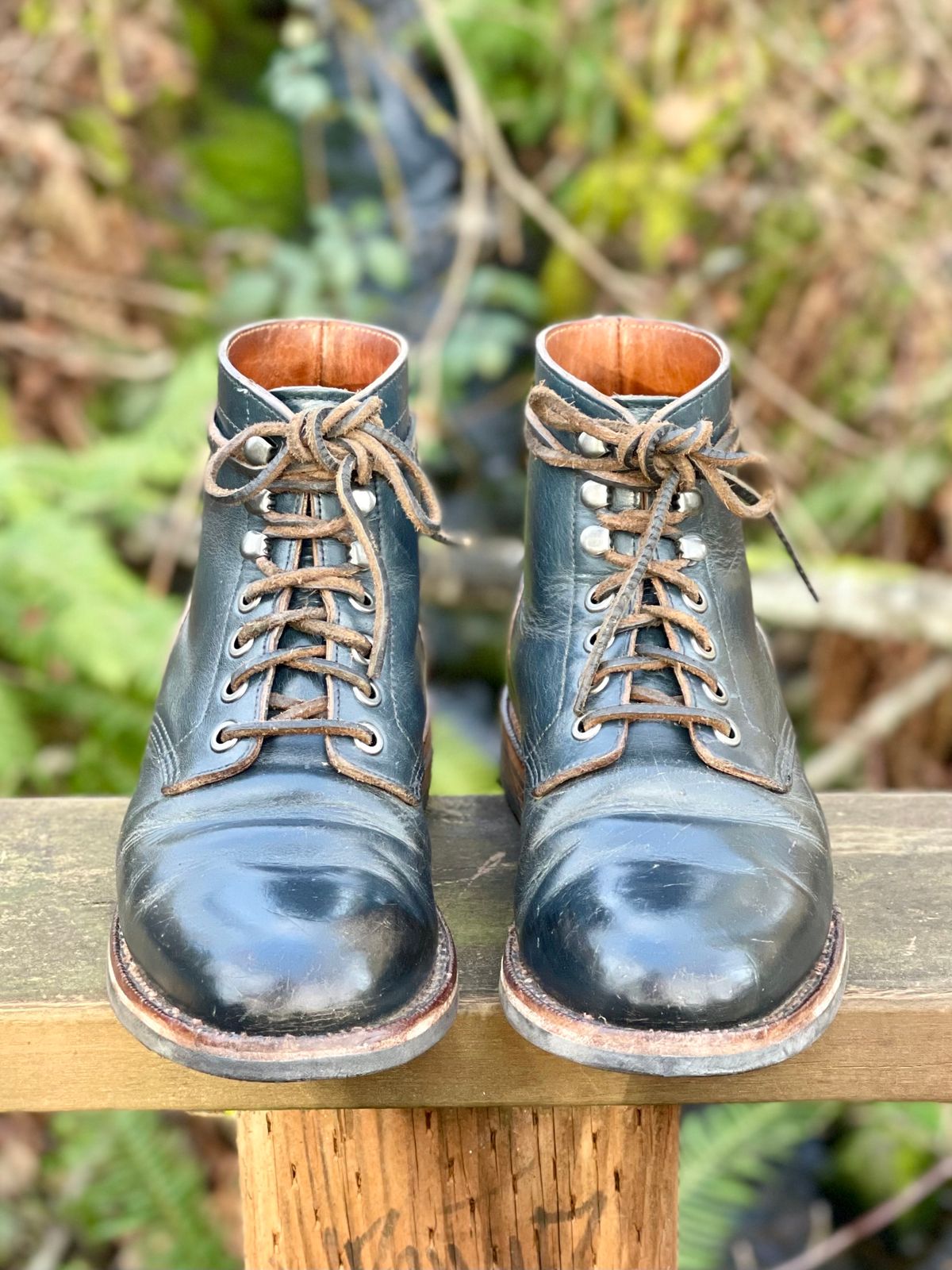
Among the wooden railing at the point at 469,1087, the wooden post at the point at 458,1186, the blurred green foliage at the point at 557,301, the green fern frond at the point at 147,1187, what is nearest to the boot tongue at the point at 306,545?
the wooden railing at the point at 469,1087

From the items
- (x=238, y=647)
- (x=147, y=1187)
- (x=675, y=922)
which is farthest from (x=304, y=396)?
(x=147, y=1187)

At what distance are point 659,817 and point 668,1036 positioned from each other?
0.22 metres

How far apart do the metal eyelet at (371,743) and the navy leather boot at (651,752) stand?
0.18 m

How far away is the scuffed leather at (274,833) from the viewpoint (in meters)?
1.12

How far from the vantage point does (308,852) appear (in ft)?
3.93

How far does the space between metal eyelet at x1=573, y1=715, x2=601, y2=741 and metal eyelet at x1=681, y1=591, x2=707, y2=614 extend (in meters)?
0.19

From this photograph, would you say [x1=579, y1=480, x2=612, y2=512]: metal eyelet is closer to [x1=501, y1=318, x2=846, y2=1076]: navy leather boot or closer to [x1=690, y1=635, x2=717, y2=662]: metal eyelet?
[x1=501, y1=318, x2=846, y2=1076]: navy leather boot

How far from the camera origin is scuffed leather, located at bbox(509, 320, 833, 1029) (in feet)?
3.73

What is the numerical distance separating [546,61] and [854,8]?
2081mm

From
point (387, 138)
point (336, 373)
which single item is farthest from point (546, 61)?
point (336, 373)

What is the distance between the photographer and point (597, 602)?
147 cm

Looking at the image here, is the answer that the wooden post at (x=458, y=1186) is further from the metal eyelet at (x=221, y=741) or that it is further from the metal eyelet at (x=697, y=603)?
the metal eyelet at (x=697, y=603)

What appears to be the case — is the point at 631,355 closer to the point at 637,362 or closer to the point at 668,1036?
the point at 637,362

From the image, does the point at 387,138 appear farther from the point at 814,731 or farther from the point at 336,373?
the point at 336,373
